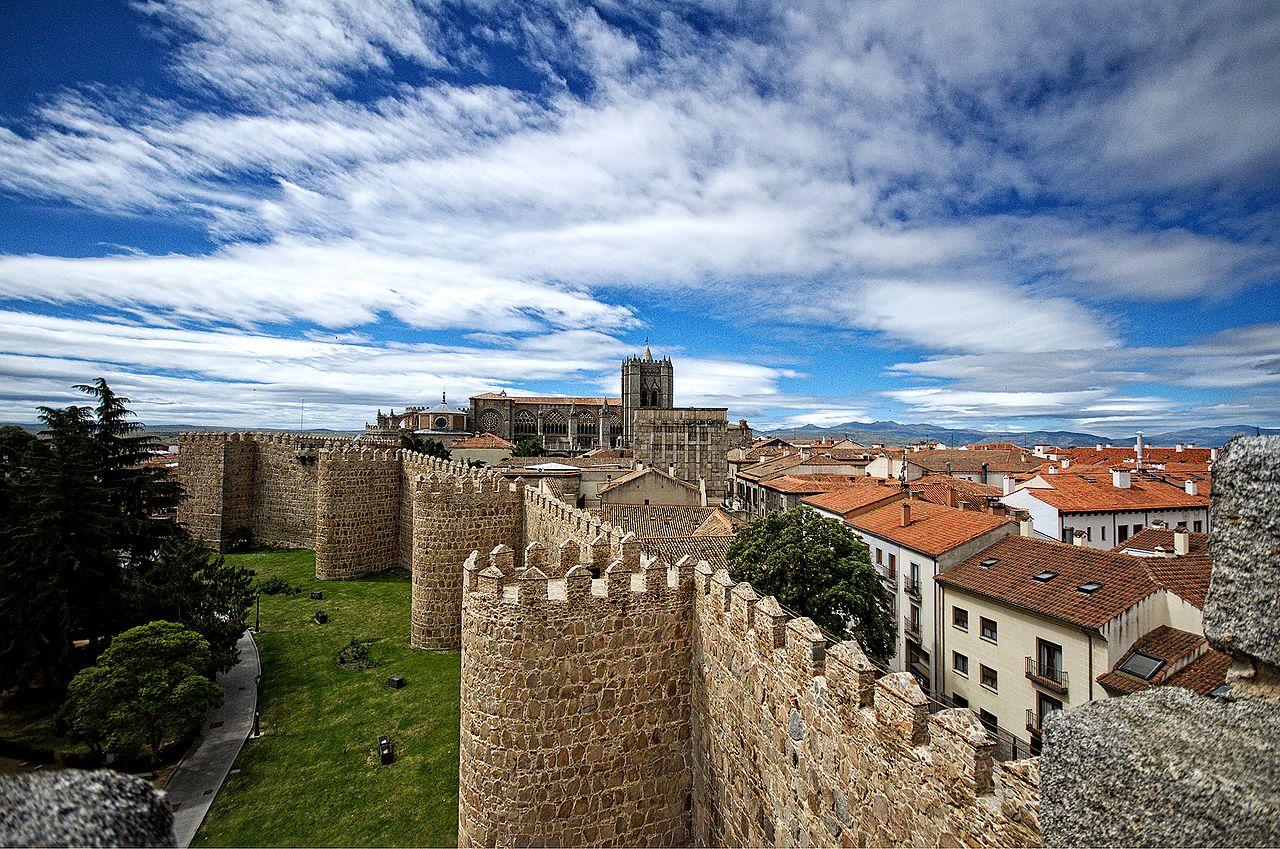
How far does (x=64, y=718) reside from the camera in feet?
35.2

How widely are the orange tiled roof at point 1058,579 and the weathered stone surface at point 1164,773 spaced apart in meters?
15.3

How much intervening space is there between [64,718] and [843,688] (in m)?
14.1

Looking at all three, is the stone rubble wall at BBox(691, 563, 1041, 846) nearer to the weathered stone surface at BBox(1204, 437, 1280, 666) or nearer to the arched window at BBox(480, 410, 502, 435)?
the weathered stone surface at BBox(1204, 437, 1280, 666)

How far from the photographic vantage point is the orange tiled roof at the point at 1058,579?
14.1 metres

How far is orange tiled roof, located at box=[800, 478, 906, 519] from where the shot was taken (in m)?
27.0

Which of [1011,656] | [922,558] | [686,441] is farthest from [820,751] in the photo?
[686,441]

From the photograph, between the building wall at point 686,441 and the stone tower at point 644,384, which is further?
the stone tower at point 644,384

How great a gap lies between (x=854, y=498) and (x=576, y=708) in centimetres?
2455

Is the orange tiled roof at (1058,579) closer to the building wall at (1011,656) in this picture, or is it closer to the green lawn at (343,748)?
the building wall at (1011,656)

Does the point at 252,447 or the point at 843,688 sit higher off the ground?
the point at 252,447

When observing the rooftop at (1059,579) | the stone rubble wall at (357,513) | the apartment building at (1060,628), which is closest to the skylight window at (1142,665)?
the apartment building at (1060,628)

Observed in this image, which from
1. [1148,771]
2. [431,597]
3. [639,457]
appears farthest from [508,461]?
[1148,771]

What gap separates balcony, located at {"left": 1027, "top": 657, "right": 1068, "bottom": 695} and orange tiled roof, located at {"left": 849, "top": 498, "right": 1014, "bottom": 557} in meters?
4.44

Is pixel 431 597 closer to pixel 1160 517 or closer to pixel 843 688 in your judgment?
pixel 843 688
